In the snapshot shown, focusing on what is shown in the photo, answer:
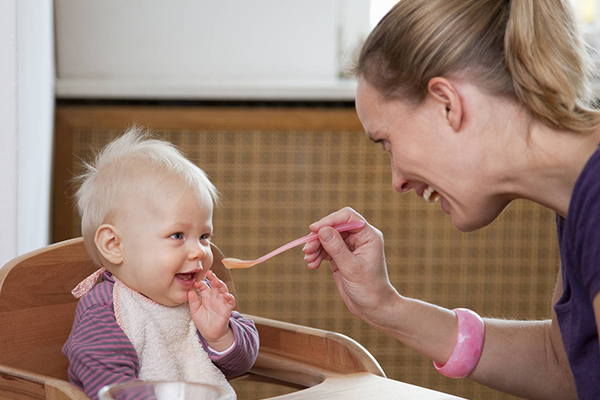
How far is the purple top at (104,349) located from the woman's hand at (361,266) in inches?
6.6

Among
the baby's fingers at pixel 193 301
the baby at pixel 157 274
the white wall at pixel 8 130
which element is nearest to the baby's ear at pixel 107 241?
the baby at pixel 157 274

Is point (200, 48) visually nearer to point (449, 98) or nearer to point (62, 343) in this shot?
point (62, 343)

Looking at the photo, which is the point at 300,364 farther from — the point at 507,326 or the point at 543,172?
the point at 543,172

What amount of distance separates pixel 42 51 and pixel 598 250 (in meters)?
1.30

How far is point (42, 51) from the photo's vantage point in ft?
5.29

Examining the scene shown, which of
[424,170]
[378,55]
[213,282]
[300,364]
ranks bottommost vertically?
[300,364]

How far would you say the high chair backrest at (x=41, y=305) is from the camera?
→ 3.16 ft

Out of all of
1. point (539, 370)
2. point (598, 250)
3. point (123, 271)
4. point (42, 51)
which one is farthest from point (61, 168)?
point (598, 250)

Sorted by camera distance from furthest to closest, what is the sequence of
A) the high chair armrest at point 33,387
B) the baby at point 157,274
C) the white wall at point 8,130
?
the white wall at point 8,130, the baby at point 157,274, the high chair armrest at point 33,387

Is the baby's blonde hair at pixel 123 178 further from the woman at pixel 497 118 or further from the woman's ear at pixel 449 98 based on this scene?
the woman's ear at pixel 449 98

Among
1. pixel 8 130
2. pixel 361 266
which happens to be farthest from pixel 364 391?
pixel 8 130

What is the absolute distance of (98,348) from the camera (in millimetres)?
930

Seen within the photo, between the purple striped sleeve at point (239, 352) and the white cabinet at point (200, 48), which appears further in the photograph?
the white cabinet at point (200, 48)

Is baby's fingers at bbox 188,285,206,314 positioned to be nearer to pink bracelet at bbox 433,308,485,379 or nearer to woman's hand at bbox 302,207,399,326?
woman's hand at bbox 302,207,399,326
